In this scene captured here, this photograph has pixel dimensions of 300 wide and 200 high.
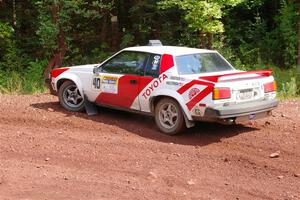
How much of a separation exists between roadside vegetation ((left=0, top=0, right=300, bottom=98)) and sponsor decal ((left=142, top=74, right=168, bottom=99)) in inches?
330

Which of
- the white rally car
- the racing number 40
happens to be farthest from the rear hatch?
the racing number 40

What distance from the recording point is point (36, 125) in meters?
9.06

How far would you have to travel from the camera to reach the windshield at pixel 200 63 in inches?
333

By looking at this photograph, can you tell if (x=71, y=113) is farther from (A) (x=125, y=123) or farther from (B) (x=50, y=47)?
(B) (x=50, y=47)

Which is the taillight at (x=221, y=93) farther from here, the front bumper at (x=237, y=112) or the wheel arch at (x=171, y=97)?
the wheel arch at (x=171, y=97)

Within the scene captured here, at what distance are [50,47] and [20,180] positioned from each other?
12800 millimetres

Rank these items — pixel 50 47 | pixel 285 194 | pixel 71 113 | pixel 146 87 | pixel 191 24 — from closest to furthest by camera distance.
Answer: pixel 285 194, pixel 146 87, pixel 71 113, pixel 191 24, pixel 50 47

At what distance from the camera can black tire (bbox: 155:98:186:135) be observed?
8.26m

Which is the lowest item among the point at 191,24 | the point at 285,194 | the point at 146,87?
the point at 285,194

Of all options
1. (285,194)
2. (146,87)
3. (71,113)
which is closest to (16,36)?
(71,113)

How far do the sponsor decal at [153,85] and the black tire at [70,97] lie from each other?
177 cm

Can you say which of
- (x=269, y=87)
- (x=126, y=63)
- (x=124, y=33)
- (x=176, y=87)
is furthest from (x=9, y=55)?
(x=269, y=87)

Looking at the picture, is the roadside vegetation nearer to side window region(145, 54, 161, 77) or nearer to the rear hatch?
the rear hatch

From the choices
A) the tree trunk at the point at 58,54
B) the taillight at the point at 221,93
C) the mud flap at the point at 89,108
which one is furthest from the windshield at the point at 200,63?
the tree trunk at the point at 58,54
